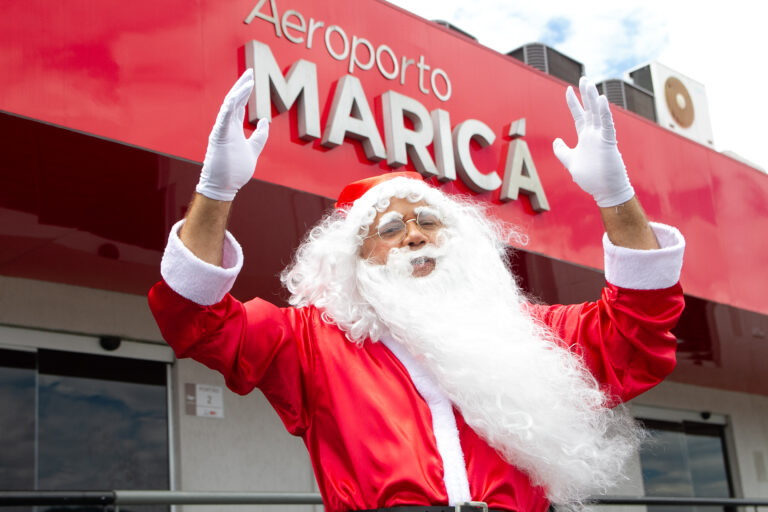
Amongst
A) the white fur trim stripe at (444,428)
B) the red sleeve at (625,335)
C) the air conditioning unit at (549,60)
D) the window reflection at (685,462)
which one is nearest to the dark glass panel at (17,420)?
the white fur trim stripe at (444,428)

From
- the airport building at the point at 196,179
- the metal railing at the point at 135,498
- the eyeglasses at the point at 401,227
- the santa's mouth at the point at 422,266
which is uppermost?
the airport building at the point at 196,179

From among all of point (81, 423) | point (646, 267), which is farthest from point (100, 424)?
point (646, 267)

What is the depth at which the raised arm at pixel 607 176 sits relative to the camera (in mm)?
2350

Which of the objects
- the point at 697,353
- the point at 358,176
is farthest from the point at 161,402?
the point at 697,353

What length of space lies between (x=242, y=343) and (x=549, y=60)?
575 centimetres

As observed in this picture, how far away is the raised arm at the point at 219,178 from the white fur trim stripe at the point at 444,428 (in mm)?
606

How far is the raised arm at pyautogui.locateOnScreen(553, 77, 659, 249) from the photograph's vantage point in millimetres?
2350

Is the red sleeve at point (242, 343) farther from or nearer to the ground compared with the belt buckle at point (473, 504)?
farther from the ground

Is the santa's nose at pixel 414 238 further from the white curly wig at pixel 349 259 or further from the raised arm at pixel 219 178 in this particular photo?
the raised arm at pixel 219 178

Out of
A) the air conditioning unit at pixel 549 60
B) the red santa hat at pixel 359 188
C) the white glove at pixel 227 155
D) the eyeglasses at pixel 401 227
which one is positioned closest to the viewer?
the white glove at pixel 227 155

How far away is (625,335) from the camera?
2402mm

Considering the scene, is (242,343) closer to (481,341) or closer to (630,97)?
(481,341)

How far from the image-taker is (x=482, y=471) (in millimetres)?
2326

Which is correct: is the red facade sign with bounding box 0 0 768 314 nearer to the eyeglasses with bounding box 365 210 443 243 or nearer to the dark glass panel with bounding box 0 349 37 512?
the eyeglasses with bounding box 365 210 443 243
